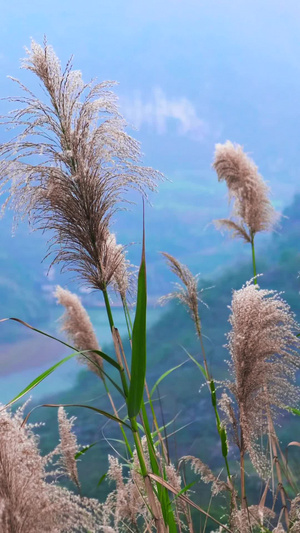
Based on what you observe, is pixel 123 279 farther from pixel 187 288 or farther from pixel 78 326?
pixel 78 326

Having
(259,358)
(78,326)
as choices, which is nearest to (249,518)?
(259,358)

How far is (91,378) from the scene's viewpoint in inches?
342

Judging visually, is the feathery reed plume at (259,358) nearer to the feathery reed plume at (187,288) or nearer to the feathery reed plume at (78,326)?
the feathery reed plume at (187,288)

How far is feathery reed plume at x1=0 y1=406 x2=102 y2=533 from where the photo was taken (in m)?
1.13

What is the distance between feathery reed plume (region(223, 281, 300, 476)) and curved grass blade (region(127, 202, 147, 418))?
459 mm

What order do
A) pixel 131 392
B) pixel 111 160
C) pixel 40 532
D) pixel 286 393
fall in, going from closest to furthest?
pixel 40 532 < pixel 131 392 < pixel 111 160 < pixel 286 393

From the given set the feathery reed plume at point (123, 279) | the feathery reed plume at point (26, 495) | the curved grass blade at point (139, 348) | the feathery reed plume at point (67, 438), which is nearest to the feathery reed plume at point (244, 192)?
the feathery reed plume at point (123, 279)

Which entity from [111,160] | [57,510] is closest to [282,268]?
[111,160]

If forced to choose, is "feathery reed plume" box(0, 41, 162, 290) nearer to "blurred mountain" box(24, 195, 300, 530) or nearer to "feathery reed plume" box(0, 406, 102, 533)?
"feathery reed plume" box(0, 406, 102, 533)

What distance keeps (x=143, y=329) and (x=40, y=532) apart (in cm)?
47

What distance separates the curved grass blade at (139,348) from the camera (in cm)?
129

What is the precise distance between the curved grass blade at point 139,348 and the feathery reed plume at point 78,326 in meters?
1.64

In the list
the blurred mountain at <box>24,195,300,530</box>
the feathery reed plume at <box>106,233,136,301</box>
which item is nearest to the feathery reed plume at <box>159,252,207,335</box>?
the feathery reed plume at <box>106,233,136,301</box>

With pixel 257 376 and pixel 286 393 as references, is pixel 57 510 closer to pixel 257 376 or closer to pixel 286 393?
pixel 257 376
